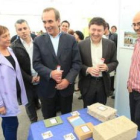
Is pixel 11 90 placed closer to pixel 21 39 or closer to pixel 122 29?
pixel 21 39

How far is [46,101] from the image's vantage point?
5.61ft

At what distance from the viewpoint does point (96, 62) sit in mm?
1726

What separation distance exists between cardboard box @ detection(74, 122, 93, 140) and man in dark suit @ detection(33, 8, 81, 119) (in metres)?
0.48

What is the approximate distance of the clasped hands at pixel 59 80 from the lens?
4.85 feet

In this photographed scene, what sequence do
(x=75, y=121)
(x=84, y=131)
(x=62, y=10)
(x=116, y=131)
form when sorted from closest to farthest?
(x=116, y=131) → (x=84, y=131) → (x=75, y=121) → (x=62, y=10)

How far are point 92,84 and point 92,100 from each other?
8.4 inches

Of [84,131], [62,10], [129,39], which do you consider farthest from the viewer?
[62,10]

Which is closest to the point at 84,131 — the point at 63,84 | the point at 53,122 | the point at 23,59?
the point at 53,122

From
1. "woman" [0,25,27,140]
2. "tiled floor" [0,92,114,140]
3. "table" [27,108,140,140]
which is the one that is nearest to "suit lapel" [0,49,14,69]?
"woman" [0,25,27,140]

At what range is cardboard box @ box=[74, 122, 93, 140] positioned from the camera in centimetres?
112

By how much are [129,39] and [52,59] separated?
1029 millimetres

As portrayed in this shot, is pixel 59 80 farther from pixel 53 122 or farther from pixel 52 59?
pixel 53 122

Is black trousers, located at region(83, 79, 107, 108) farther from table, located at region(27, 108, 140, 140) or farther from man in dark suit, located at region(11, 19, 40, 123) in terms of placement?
man in dark suit, located at region(11, 19, 40, 123)

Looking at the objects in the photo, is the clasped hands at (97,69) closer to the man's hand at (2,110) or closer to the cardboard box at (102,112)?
the cardboard box at (102,112)
